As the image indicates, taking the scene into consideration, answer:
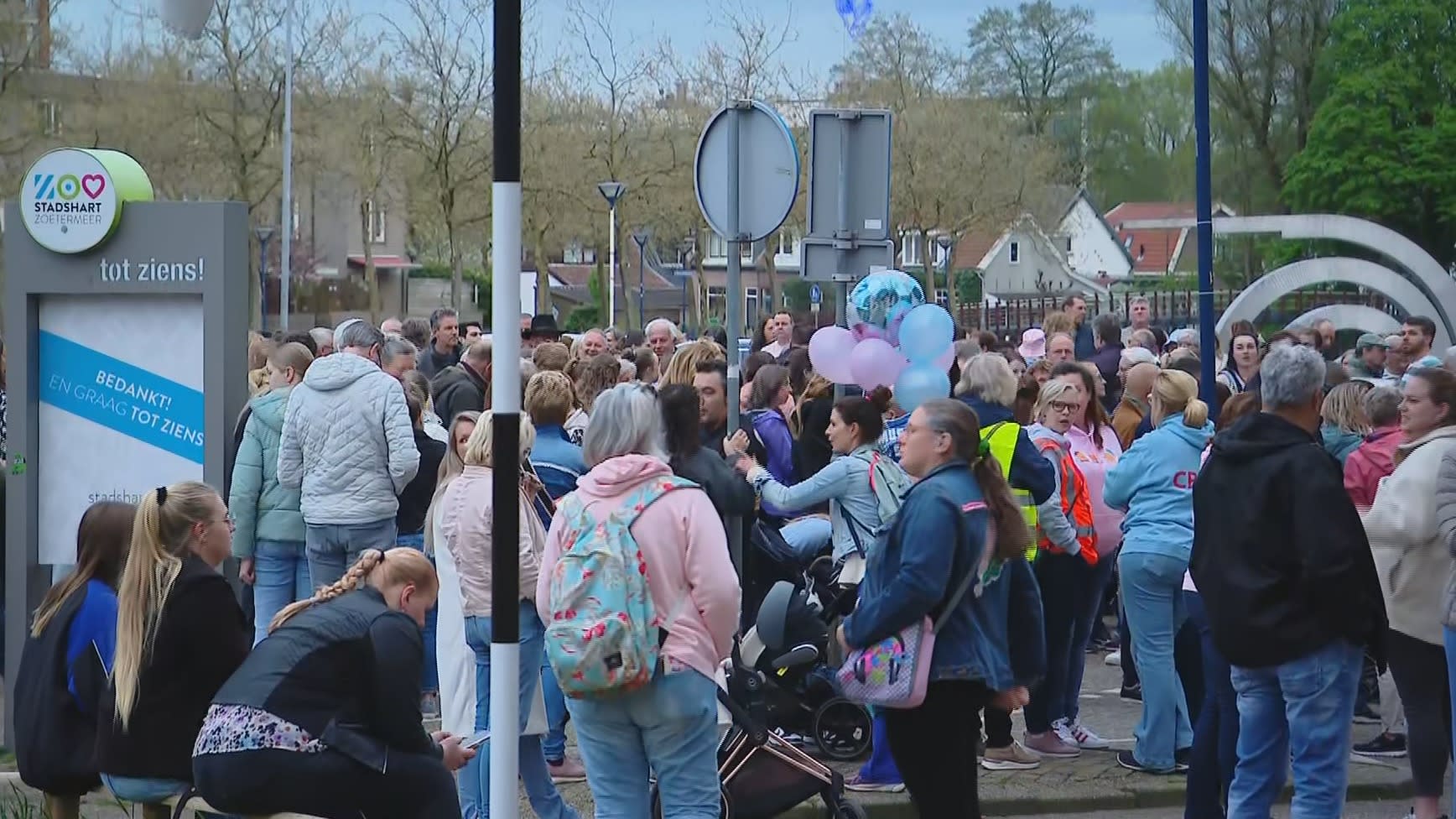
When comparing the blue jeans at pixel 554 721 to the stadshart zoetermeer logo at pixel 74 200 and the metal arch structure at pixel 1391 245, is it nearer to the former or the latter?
the stadshart zoetermeer logo at pixel 74 200

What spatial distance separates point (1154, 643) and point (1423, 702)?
131 cm

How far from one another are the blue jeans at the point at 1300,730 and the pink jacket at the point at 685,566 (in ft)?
6.67

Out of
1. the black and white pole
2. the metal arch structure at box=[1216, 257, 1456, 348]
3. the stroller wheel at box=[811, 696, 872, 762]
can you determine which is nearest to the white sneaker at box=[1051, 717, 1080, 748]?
the stroller wheel at box=[811, 696, 872, 762]

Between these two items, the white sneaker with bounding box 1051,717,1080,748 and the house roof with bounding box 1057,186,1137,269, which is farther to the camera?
the house roof with bounding box 1057,186,1137,269

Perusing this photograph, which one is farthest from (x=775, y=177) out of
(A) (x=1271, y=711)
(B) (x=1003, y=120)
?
(B) (x=1003, y=120)

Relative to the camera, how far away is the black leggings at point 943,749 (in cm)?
595

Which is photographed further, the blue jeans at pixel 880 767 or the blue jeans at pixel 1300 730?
the blue jeans at pixel 880 767

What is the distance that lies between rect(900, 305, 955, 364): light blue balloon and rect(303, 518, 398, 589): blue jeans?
9.16 ft

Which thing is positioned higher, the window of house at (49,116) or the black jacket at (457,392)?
the window of house at (49,116)

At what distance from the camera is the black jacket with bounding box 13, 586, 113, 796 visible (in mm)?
6113

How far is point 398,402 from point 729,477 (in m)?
2.40

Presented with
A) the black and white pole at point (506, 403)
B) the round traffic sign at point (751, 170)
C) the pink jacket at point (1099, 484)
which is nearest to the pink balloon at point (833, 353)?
the round traffic sign at point (751, 170)

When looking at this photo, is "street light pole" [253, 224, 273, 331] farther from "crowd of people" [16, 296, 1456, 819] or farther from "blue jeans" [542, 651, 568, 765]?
"crowd of people" [16, 296, 1456, 819]

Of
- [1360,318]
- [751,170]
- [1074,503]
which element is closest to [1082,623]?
[1074,503]
